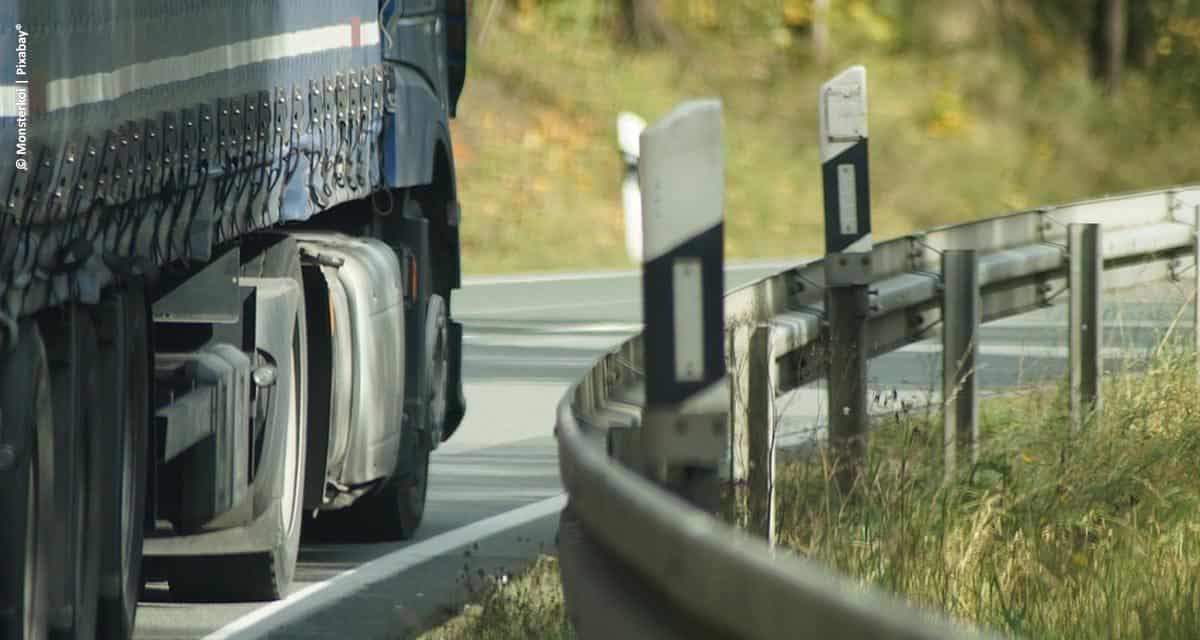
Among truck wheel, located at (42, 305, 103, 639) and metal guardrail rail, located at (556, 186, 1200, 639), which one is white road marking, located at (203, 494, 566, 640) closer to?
truck wheel, located at (42, 305, 103, 639)

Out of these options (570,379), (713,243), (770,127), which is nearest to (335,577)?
(713,243)

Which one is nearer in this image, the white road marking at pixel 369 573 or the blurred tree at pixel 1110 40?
the white road marking at pixel 369 573

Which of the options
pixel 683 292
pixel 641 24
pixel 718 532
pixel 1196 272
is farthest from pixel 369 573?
pixel 641 24

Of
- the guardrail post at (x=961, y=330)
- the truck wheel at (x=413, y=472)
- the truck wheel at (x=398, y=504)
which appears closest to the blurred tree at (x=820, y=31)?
the truck wheel at (x=413, y=472)

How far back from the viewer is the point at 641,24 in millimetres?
45062

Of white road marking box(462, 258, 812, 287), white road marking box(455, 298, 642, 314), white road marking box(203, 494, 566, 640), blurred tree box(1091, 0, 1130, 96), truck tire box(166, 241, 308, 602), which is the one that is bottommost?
white road marking box(203, 494, 566, 640)

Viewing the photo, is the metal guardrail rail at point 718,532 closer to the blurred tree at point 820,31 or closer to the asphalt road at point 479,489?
the asphalt road at point 479,489

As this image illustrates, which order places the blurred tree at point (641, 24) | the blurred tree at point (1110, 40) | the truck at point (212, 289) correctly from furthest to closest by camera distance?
the blurred tree at point (1110, 40)
the blurred tree at point (641, 24)
the truck at point (212, 289)

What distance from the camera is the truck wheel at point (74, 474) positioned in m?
6.95

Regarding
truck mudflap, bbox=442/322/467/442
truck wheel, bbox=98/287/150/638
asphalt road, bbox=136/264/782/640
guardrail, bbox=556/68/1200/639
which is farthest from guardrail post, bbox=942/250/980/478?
truck wheel, bbox=98/287/150/638

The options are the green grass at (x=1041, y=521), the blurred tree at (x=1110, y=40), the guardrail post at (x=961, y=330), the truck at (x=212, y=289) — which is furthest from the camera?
the blurred tree at (x=1110, y=40)

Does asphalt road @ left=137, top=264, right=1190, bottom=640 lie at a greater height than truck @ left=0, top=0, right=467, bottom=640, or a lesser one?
lesser

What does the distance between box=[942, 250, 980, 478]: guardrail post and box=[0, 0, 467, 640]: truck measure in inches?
86.8

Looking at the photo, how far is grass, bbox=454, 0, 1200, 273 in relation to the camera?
3747cm
